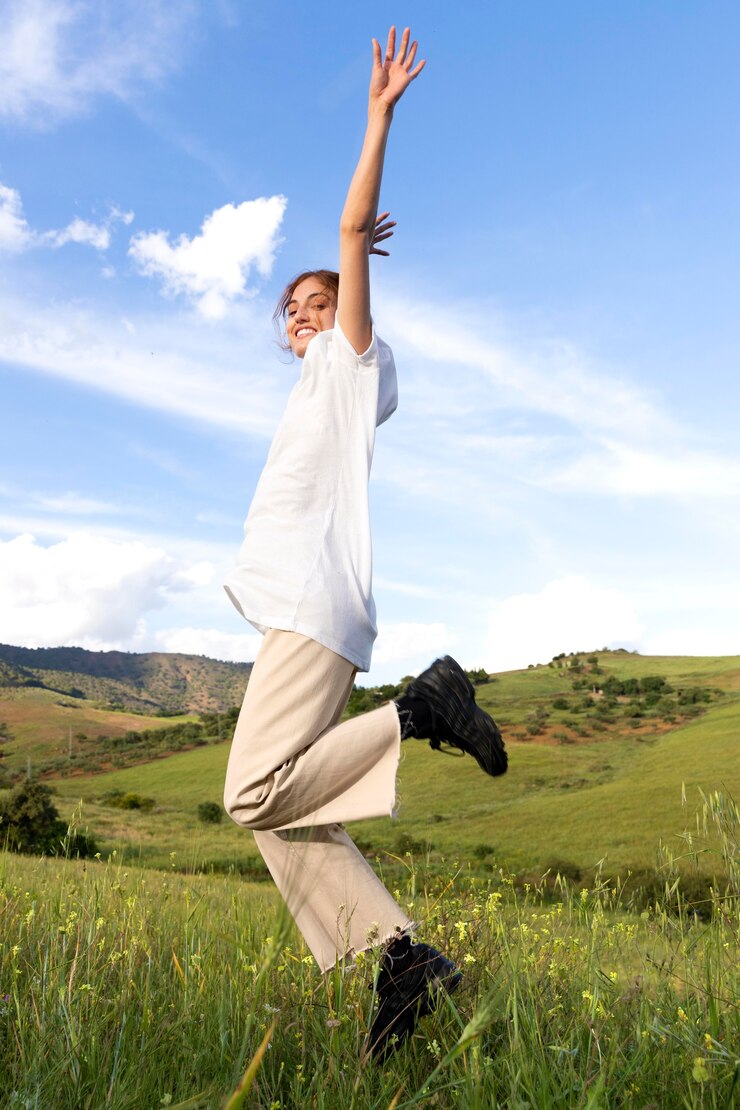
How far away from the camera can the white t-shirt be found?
273cm

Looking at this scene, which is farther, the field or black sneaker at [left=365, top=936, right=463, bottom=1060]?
black sneaker at [left=365, top=936, right=463, bottom=1060]

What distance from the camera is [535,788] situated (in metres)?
52.9

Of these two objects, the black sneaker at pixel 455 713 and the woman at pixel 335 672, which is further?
the black sneaker at pixel 455 713

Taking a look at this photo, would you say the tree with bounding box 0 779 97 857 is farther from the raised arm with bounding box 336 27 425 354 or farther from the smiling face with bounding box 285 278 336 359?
the raised arm with bounding box 336 27 425 354

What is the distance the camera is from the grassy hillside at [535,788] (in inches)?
1594

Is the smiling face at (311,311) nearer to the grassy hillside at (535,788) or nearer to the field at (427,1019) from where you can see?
the field at (427,1019)

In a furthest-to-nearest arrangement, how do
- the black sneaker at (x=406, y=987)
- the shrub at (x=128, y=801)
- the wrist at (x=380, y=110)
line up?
1. the shrub at (x=128, y=801)
2. the wrist at (x=380, y=110)
3. the black sneaker at (x=406, y=987)

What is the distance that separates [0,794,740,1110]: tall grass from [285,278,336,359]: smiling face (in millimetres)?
2111

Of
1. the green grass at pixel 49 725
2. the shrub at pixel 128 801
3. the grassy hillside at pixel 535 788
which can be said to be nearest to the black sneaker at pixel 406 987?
the grassy hillside at pixel 535 788

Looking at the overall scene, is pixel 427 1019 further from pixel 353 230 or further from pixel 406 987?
pixel 353 230

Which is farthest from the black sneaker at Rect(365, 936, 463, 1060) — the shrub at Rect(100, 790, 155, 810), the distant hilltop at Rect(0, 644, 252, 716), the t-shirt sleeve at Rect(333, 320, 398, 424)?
the distant hilltop at Rect(0, 644, 252, 716)

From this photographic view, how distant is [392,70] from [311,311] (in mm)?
891

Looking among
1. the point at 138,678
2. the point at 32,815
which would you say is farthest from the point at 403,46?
the point at 138,678

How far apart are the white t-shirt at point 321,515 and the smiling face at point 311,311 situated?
32cm
